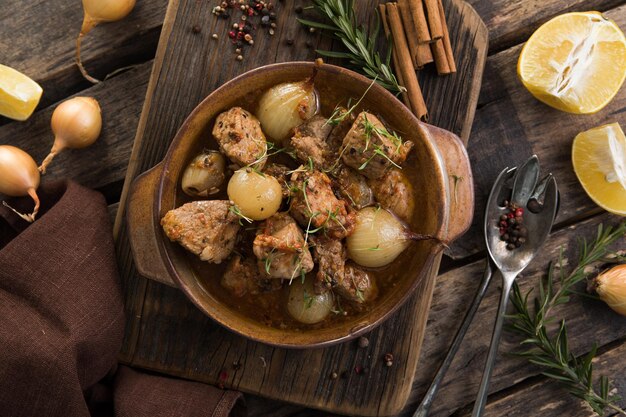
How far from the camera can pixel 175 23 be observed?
231 cm

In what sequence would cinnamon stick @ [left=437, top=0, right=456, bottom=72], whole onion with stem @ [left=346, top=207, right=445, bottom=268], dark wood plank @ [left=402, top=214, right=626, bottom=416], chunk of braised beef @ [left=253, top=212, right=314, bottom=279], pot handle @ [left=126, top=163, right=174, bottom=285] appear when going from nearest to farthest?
chunk of braised beef @ [left=253, top=212, right=314, bottom=279], whole onion with stem @ [left=346, top=207, right=445, bottom=268], pot handle @ [left=126, top=163, right=174, bottom=285], cinnamon stick @ [left=437, top=0, right=456, bottom=72], dark wood plank @ [left=402, top=214, right=626, bottom=416]

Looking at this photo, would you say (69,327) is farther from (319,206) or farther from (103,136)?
(319,206)

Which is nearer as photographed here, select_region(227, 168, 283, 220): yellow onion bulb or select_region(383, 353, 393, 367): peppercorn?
select_region(227, 168, 283, 220): yellow onion bulb

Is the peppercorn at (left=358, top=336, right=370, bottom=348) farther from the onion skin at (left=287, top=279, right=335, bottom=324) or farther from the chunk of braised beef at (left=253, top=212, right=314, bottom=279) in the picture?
the chunk of braised beef at (left=253, top=212, right=314, bottom=279)

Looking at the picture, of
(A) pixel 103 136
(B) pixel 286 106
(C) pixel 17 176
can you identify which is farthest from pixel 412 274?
(C) pixel 17 176

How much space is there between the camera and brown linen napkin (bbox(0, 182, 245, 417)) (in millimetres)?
2152

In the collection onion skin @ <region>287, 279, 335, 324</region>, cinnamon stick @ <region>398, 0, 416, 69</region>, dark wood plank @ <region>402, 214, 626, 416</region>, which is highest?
cinnamon stick @ <region>398, 0, 416, 69</region>

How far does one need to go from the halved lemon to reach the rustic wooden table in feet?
0.25

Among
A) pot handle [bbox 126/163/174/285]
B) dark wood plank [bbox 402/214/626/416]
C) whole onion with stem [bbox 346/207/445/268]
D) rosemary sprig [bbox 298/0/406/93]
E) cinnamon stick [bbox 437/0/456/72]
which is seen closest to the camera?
whole onion with stem [bbox 346/207/445/268]

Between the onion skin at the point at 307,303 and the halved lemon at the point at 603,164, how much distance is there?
1156mm

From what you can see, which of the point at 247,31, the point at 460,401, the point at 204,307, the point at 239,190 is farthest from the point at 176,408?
the point at 247,31

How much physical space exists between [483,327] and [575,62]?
3.59ft

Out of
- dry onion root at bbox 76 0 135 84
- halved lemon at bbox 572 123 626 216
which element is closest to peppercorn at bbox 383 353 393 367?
halved lemon at bbox 572 123 626 216

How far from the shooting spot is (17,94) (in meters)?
2.33
